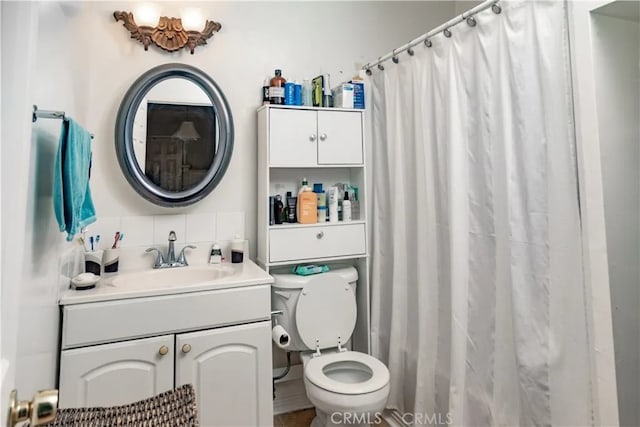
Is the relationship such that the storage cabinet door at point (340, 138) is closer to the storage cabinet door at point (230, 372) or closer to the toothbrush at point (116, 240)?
the storage cabinet door at point (230, 372)

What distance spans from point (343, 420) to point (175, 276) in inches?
41.3

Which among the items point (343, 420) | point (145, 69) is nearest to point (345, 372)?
point (343, 420)

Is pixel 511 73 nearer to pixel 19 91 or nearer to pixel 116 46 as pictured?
pixel 19 91

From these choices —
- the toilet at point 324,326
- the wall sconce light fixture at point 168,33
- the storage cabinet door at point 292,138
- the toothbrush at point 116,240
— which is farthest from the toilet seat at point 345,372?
the wall sconce light fixture at point 168,33

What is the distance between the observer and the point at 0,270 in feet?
1.50

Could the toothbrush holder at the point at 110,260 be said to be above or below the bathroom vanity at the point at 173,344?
above

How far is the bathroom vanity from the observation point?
4.38 feet

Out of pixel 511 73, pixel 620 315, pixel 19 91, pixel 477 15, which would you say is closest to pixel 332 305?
pixel 620 315

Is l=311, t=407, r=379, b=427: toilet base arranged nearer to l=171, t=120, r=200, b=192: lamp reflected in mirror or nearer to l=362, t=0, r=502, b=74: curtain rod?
l=171, t=120, r=200, b=192: lamp reflected in mirror

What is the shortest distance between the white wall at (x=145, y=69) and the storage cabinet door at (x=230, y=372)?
0.47 m

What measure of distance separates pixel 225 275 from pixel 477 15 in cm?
155

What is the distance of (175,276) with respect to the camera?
5.89 ft

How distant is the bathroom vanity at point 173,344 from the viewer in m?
1.34

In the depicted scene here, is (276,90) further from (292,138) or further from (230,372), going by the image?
(230,372)
